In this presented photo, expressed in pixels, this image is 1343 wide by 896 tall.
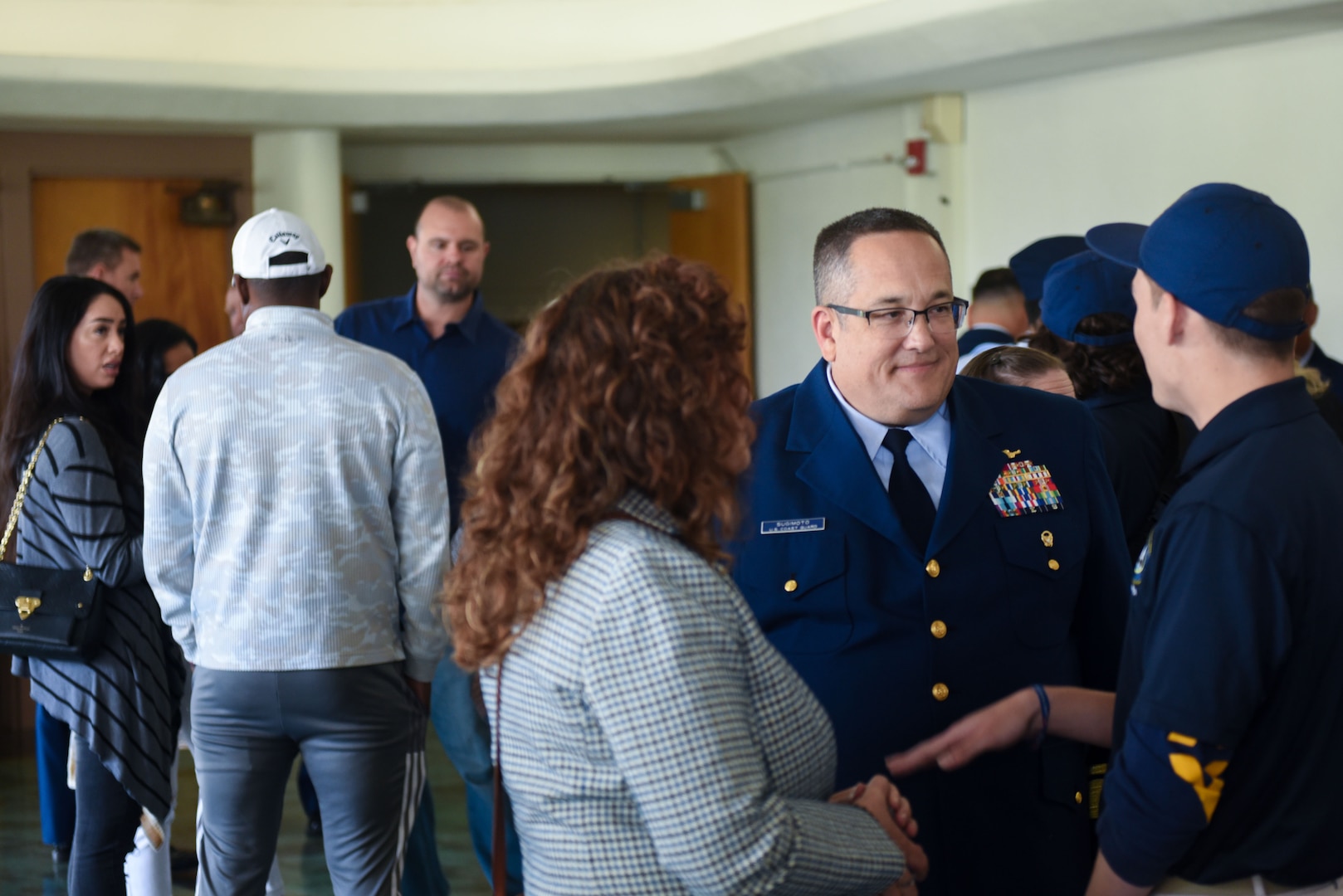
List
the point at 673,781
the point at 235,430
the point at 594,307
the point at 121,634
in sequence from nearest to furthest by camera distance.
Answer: the point at 673,781, the point at 594,307, the point at 235,430, the point at 121,634

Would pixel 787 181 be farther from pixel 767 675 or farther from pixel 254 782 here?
pixel 767 675

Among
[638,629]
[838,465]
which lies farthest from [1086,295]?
[638,629]

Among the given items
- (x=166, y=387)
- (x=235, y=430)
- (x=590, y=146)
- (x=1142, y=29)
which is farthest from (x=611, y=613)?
(x=590, y=146)

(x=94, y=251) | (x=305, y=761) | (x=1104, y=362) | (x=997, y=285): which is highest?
(x=94, y=251)

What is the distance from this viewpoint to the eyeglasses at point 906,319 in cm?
213

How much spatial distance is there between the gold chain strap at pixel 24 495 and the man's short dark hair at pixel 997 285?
3233 mm

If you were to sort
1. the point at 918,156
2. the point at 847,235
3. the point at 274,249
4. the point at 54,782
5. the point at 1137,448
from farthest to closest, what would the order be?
1. the point at 918,156
2. the point at 54,782
3. the point at 1137,448
4. the point at 274,249
5. the point at 847,235

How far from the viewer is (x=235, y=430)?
2666 millimetres

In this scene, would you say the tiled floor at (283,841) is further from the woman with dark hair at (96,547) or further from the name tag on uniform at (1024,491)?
the name tag on uniform at (1024,491)

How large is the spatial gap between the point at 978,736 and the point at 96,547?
2259 millimetres

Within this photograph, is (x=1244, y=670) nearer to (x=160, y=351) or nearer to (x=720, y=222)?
(x=160, y=351)

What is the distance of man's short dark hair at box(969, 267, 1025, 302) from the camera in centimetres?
498

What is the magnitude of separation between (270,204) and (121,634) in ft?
14.9

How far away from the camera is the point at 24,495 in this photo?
10.6 feet
